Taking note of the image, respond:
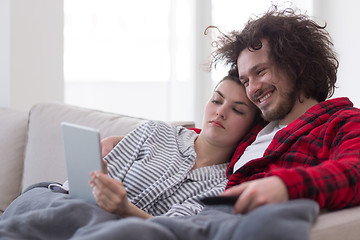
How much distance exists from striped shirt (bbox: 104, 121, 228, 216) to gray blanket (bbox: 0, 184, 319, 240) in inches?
8.0

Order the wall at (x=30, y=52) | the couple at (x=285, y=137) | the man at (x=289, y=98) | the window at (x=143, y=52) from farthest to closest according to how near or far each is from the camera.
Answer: the window at (x=143, y=52) → the wall at (x=30, y=52) → the man at (x=289, y=98) → the couple at (x=285, y=137)

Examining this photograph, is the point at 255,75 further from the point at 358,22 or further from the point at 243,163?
the point at 358,22

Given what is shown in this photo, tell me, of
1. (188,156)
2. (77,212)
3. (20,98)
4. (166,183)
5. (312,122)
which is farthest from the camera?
(20,98)

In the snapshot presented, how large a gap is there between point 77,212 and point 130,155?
46cm

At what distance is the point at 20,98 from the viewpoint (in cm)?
297

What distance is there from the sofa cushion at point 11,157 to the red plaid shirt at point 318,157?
3.35 ft

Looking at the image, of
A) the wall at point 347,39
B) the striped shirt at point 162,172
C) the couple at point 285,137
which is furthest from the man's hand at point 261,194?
the wall at point 347,39

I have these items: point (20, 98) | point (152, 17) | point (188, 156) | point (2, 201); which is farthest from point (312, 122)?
point (152, 17)

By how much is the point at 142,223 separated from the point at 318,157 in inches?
23.2

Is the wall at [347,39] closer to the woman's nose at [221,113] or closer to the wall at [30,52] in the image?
the wall at [30,52]

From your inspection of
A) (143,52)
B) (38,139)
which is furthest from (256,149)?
(143,52)

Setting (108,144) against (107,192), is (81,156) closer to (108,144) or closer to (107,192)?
(107,192)

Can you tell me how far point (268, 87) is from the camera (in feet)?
5.85

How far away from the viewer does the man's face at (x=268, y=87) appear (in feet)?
5.84
